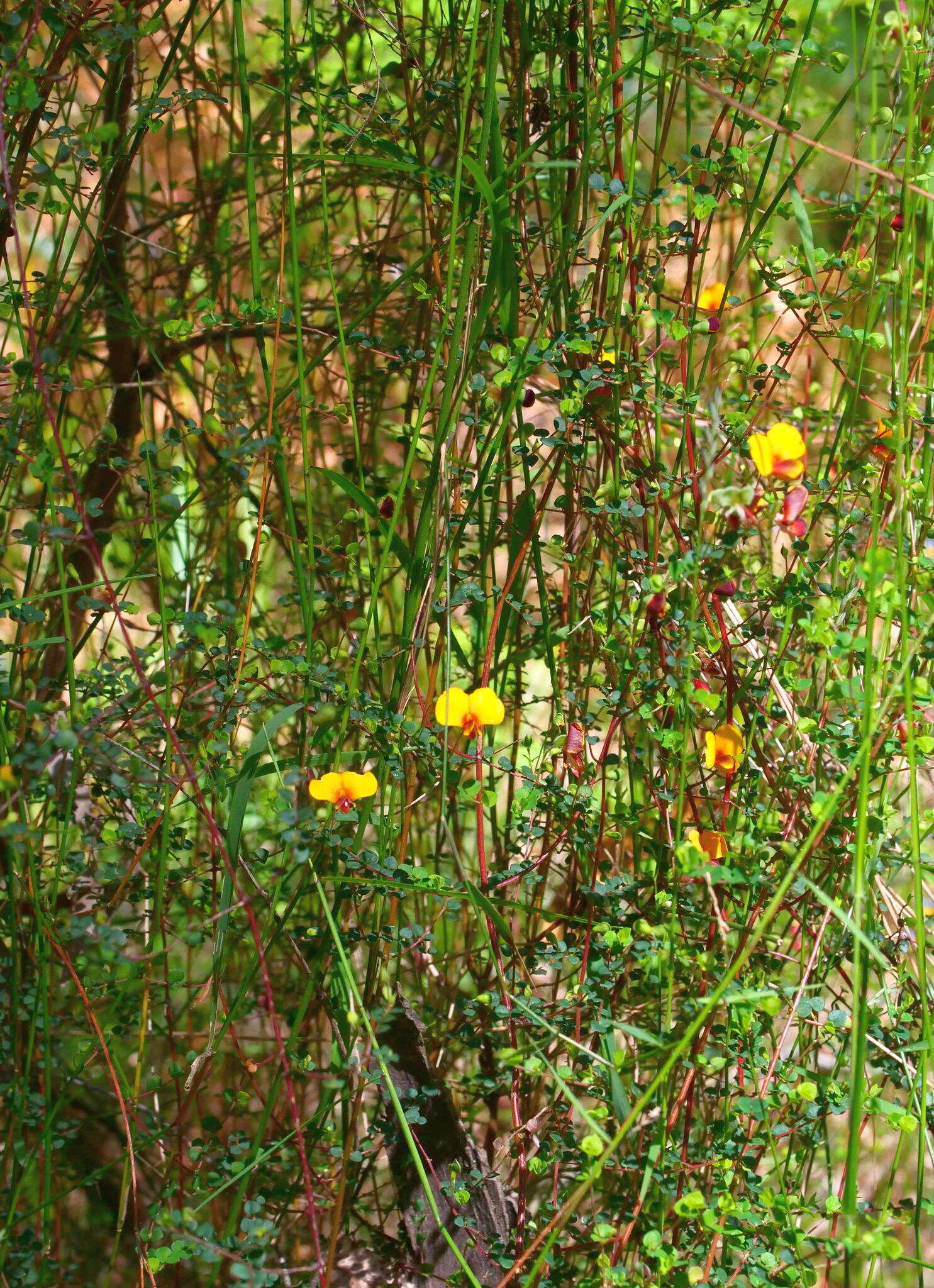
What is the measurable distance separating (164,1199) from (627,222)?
819 mm

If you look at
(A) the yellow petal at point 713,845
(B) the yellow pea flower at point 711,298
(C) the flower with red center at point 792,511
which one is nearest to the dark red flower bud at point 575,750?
(A) the yellow petal at point 713,845

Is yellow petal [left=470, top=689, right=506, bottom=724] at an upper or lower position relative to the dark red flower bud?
upper

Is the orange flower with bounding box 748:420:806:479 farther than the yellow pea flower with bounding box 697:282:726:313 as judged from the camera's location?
No

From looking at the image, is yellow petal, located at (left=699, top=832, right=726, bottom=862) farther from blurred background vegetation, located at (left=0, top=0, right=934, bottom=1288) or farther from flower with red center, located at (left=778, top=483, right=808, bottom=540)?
flower with red center, located at (left=778, top=483, right=808, bottom=540)

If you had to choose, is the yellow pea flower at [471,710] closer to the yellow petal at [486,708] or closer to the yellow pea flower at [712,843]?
the yellow petal at [486,708]

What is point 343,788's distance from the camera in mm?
807

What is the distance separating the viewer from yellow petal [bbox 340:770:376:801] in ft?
2.64

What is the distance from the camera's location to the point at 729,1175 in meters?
0.81

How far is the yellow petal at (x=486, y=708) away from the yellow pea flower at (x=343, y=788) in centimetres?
9

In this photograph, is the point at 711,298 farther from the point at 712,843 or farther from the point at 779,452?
the point at 712,843

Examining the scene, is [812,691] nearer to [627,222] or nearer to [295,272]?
[627,222]

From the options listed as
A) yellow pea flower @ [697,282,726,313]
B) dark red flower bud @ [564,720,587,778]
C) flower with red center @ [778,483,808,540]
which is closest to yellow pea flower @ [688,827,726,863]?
dark red flower bud @ [564,720,587,778]

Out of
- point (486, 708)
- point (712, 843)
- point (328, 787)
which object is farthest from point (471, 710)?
point (712, 843)

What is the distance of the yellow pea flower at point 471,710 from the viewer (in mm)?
815
